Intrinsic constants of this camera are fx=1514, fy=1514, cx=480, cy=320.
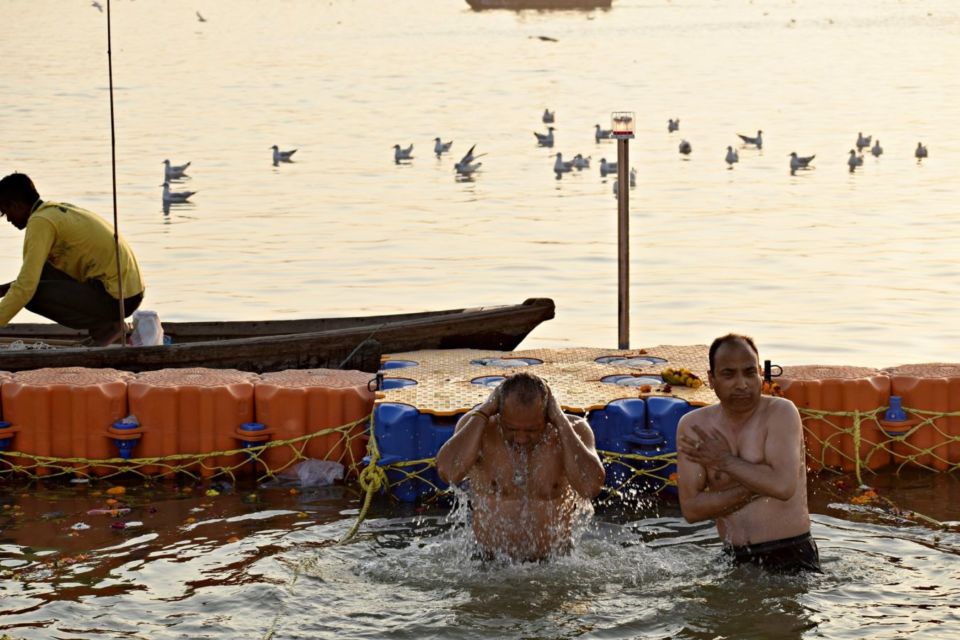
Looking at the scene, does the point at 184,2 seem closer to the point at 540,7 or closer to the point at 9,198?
the point at 540,7

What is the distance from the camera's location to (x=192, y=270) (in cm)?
2134

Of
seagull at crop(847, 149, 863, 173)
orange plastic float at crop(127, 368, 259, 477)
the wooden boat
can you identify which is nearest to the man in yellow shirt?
the wooden boat

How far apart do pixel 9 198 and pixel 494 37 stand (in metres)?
63.0

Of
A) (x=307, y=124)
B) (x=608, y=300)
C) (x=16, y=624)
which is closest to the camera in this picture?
(x=16, y=624)

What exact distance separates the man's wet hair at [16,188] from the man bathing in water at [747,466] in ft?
21.6

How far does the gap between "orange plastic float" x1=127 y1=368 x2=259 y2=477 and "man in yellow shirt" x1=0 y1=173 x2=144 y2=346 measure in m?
Answer: 1.73

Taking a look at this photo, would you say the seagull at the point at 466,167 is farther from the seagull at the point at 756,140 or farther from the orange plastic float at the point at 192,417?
the orange plastic float at the point at 192,417

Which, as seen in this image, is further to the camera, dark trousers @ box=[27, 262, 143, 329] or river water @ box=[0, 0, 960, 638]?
dark trousers @ box=[27, 262, 143, 329]

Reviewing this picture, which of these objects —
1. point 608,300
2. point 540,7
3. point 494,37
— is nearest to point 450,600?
point 608,300

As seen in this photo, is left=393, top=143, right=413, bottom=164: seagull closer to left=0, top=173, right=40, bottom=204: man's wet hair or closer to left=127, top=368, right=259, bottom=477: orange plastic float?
left=0, top=173, right=40, bottom=204: man's wet hair

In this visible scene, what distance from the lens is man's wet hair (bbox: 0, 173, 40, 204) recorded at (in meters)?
12.0

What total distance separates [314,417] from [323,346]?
5.02ft

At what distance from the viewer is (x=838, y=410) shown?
10492 millimetres

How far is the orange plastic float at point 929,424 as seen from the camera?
34.4ft
